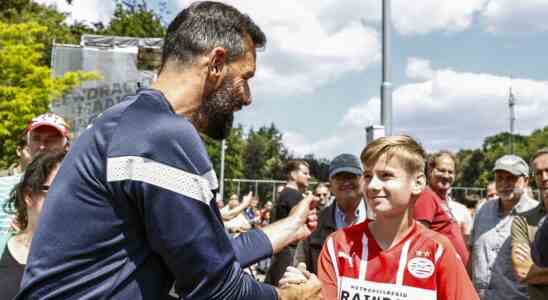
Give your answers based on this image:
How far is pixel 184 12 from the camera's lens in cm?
228

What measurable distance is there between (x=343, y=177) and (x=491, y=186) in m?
7.71

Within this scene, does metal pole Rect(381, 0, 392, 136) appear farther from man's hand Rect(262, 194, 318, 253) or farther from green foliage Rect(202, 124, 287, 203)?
green foliage Rect(202, 124, 287, 203)

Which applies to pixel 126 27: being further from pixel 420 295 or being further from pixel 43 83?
pixel 420 295

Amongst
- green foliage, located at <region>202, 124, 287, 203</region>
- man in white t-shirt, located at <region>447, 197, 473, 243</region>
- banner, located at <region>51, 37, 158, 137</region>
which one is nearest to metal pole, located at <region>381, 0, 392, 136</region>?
man in white t-shirt, located at <region>447, 197, 473, 243</region>

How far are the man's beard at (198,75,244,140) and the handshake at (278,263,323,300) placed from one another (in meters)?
0.63

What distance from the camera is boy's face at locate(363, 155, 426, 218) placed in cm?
321

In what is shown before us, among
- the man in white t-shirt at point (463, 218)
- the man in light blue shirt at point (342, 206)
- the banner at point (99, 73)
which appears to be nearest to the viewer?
the man in light blue shirt at point (342, 206)

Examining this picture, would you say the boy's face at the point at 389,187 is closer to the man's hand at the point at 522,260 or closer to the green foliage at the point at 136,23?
the man's hand at the point at 522,260

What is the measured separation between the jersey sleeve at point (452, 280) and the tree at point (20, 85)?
1803 cm

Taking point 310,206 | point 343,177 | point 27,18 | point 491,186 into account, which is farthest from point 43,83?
point 310,206

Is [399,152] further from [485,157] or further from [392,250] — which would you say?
[485,157]

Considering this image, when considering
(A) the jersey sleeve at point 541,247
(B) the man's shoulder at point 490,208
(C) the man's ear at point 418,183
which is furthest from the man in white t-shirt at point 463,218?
(C) the man's ear at point 418,183

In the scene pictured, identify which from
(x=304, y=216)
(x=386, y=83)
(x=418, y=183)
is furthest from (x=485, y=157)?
(x=304, y=216)

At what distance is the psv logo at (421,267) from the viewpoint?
9.82 feet
